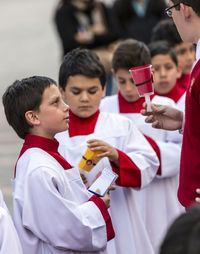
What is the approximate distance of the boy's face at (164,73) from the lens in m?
4.79

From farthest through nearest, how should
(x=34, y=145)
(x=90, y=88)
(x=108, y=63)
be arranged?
(x=108, y=63) < (x=90, y=88) < (x=34, y=145)

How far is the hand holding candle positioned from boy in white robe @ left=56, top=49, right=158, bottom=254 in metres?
0.64

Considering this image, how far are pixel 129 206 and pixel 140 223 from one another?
0.45 feet

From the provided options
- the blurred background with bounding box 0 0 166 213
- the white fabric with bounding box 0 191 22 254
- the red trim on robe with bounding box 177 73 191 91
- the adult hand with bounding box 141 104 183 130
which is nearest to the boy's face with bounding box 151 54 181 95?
the red trim on robe with bounding box 177 73 191 91

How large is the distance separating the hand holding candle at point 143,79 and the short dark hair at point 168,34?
225 cm

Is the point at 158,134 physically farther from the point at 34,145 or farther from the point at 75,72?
the point at 34,145

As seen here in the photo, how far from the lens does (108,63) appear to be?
23.7 feet

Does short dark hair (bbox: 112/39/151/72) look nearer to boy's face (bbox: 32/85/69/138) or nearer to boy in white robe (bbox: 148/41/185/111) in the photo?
boy in white robe (bbox: 148/41/185/111)

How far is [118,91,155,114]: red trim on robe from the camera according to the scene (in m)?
4.48

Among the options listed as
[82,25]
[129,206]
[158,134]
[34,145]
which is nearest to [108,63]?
[82,25]

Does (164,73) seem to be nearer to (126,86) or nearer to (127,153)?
(126,86)

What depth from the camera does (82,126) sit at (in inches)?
160

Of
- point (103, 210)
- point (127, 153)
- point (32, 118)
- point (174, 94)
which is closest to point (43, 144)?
point (32, 118)

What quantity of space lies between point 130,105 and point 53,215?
152 centimetres
